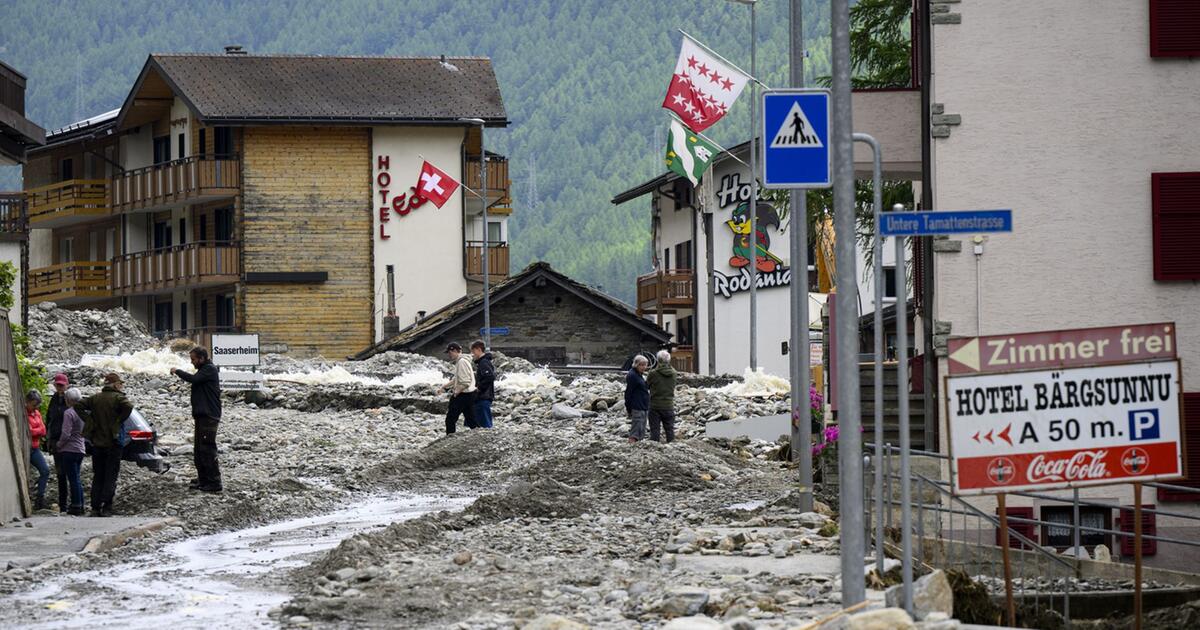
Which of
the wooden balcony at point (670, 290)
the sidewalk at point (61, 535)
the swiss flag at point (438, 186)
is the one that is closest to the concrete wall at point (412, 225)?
the swiss flag at point (438, 186)

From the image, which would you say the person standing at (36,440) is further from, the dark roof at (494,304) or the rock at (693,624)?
the dark roof at (494,304)

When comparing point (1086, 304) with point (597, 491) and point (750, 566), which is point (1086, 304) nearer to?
point (597, 491)

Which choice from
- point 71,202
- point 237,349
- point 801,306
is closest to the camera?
point 801,306

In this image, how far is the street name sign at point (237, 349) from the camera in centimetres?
4653

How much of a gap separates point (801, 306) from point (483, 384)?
16512 mm

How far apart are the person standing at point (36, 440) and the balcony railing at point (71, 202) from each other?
53.1 meters

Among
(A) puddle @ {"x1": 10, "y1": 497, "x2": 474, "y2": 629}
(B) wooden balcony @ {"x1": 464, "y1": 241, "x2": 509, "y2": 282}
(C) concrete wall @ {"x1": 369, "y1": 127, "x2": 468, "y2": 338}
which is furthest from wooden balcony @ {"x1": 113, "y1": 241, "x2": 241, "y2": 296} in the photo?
(A) puddle @ {"x1": 10, "y1": 497, "x2": 474, "y2": 629}

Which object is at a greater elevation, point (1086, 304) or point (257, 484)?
point (1086, 304)

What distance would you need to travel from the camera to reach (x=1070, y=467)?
14.1 metres

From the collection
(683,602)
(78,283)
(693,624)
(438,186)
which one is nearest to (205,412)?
(683,602)

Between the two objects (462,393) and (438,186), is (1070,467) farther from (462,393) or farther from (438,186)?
(438,186)

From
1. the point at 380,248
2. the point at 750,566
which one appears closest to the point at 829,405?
the point at 750,566

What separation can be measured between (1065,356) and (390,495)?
1514cm

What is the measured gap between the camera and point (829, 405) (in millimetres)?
26359
